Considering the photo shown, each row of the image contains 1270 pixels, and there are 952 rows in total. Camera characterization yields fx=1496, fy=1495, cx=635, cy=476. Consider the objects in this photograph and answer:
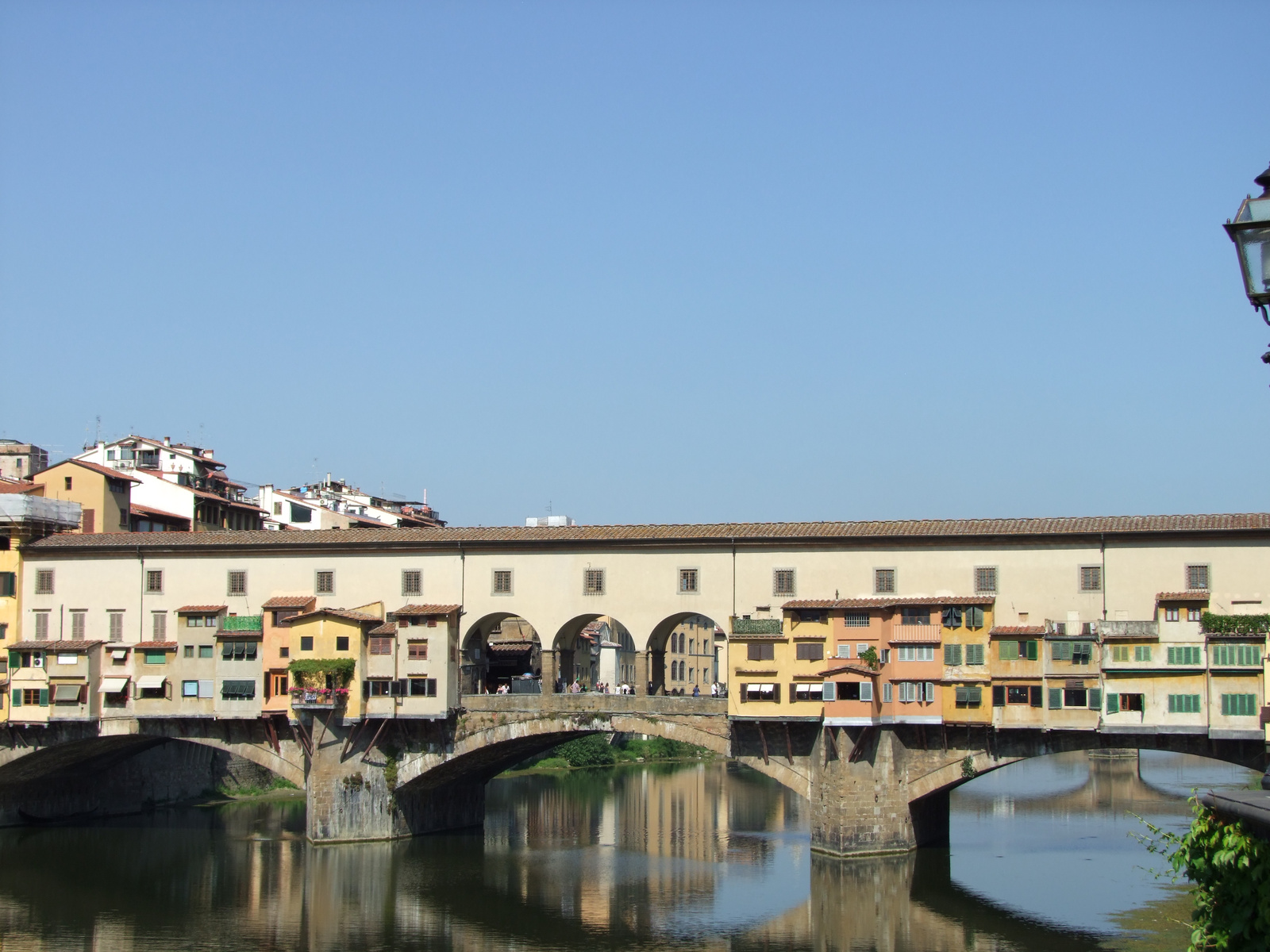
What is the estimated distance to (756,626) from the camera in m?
45.7

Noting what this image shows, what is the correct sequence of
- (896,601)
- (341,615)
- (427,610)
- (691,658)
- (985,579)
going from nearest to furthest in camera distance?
(896,601) < (985,579) < (341,615) < (427,610) < (691,658)

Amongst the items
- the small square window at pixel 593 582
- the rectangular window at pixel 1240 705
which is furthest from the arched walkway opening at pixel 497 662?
the rectangular window at pixel 1240 705

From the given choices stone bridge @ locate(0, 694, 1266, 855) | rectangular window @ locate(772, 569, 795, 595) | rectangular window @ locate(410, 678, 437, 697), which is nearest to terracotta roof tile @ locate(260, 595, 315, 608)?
stone bridge @ locate(0, 694, 1266, 855)

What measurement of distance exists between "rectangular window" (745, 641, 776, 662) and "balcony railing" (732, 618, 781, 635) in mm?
338

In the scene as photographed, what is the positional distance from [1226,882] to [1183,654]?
113 feet

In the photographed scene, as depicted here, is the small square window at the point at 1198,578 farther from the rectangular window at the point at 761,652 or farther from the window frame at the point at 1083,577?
the rectangular window at the point at 761,652

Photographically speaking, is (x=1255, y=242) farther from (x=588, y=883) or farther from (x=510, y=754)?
(x=510, y=754)

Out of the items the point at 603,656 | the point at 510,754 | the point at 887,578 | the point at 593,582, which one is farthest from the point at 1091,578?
the point at 603,656

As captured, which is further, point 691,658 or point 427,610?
point 691,658

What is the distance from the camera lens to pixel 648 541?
48.5m

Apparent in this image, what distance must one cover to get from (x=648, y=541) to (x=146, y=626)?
59.7ft

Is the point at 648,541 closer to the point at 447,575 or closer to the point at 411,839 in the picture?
the point at 447,575

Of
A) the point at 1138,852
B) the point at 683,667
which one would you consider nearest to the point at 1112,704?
the point at 1138,852

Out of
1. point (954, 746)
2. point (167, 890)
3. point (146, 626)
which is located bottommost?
point (167, 890)
